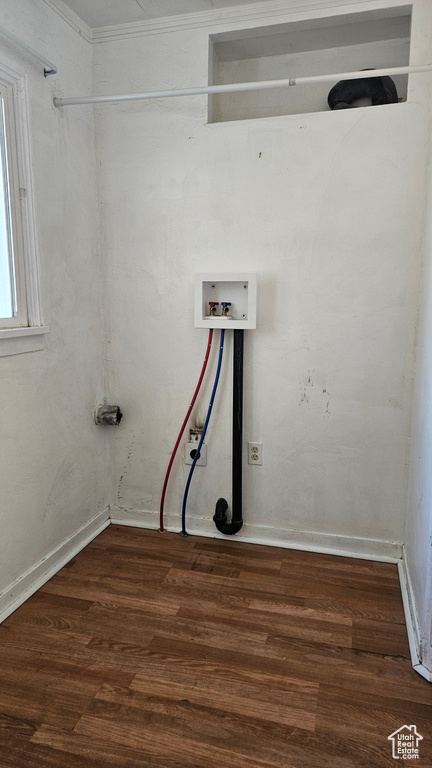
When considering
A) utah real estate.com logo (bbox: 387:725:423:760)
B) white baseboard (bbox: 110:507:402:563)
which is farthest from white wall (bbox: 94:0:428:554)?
utah real estate.com logo (bbox: 387:725:423:760)

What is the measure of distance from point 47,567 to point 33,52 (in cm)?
205

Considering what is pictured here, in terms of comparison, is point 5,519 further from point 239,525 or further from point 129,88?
point 129,88

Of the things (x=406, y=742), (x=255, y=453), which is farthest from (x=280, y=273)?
(x=406, y=742)

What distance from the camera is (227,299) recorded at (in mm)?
2422

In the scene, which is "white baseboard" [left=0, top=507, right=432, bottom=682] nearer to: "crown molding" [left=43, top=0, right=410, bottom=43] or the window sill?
the window sill

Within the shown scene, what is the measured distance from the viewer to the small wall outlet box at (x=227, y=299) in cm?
228

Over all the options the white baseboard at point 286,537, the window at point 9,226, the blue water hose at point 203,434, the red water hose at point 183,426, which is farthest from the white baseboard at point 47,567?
the window at point 9,226

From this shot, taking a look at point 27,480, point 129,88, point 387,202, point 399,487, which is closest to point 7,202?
point 129,88

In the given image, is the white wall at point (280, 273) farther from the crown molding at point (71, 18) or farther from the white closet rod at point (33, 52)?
the white closet rod at point (33, 52)

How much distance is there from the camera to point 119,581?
2.19 m

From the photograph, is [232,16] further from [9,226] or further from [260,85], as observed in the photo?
[9,226]

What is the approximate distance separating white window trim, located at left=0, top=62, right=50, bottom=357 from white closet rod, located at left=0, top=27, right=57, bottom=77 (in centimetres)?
9

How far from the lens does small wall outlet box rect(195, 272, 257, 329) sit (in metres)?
2.28

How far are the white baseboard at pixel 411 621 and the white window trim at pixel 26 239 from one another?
5.80 ft
